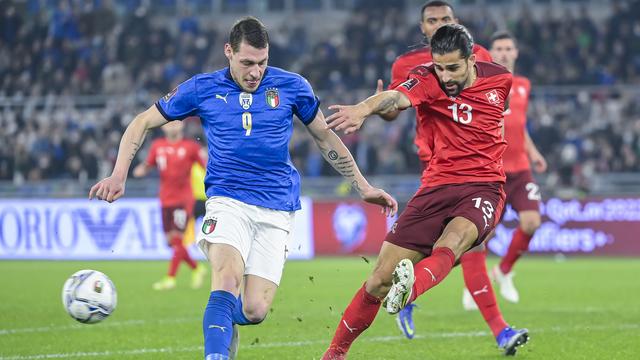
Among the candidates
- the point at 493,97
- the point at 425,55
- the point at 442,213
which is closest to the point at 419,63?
the point at 425,55

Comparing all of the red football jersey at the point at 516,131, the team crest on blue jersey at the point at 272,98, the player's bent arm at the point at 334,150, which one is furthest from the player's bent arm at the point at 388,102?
the red football jersey at the point at 516,131

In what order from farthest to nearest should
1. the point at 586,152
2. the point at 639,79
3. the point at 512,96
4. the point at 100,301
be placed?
1. the point at 639,79
2. the point at 586,152
3. the point at 512,96
4. the point at 100,301

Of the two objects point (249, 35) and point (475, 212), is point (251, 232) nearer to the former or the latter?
point (249, 35)

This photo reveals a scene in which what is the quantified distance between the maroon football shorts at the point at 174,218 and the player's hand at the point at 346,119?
374 inches

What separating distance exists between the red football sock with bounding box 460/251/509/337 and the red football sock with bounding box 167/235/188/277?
24.4ft

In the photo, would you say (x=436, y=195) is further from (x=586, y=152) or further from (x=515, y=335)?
(x=586, y=152)

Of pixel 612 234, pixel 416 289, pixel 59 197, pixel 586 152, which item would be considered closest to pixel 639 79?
pixel 586 152

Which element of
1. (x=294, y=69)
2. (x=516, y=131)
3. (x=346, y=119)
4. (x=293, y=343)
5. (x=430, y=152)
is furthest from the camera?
(x=294, y=69)

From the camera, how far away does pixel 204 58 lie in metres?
26.7

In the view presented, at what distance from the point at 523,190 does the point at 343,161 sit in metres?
4.38

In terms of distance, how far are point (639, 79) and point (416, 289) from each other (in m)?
19.7

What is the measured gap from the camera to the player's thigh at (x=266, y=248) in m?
6.70

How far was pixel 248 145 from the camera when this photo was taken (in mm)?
6641

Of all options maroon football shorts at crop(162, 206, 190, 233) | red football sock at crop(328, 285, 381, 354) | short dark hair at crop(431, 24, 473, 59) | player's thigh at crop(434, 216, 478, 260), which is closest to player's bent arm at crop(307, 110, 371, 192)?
player's thigh at crop(434, 216, 478, 260)
